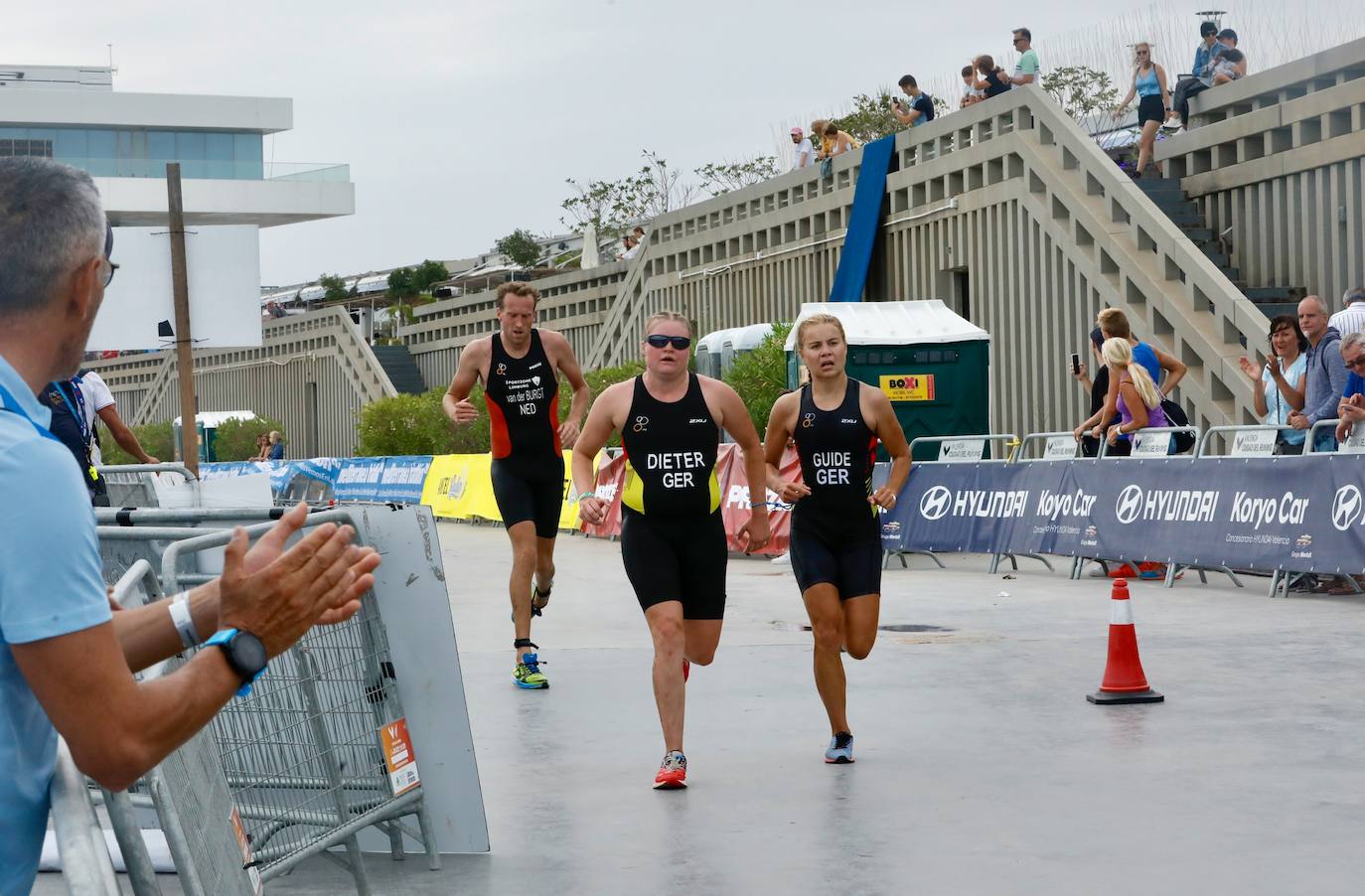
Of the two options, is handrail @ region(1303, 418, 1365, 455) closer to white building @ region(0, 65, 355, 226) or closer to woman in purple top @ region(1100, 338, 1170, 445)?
woman in purple top @ region(1100, 338, 1170, 445)

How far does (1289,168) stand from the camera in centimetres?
2091

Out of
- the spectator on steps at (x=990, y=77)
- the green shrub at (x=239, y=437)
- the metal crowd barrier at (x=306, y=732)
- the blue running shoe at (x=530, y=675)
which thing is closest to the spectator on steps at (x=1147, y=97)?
the spectator on steps at (x=990, y=77)

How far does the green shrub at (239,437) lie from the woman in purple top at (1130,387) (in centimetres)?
4396

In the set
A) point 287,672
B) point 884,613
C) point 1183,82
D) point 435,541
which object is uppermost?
point 1183,82

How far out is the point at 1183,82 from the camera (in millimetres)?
22922

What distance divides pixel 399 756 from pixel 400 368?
49.7 metres

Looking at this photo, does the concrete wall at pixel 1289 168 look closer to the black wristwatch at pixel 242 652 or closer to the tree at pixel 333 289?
the black wristwatch at pixel 242 652

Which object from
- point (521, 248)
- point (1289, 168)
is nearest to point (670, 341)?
point (1289, 168)

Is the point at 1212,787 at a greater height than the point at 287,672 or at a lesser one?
lesser

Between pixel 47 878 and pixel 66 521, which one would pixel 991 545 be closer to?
pixel 47 878

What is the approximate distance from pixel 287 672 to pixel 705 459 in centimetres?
277

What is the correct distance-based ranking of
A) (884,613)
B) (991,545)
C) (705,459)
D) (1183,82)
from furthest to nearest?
(1183,82) < (991,545) < (884,613) < (705,459)

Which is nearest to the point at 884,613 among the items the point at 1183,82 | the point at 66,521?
the point at 66,521

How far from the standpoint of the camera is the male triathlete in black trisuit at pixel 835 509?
24.6 feet
